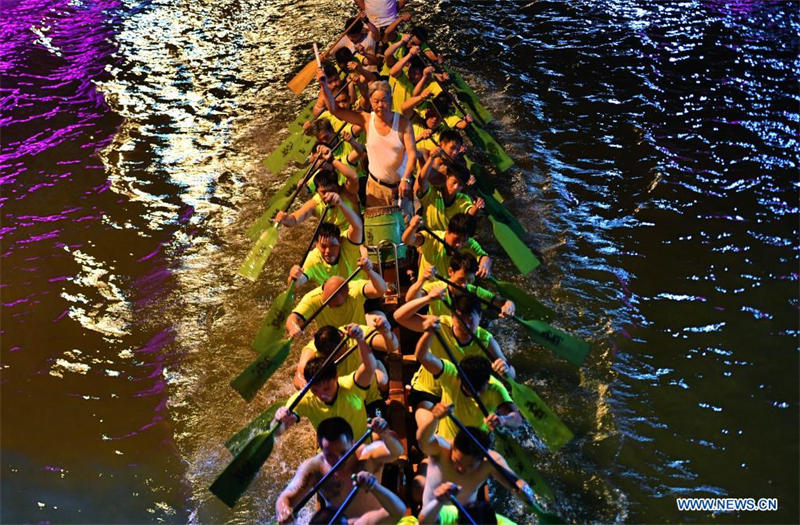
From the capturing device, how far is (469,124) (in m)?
6.91

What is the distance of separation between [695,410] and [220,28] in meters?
12.0

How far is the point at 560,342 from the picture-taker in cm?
445

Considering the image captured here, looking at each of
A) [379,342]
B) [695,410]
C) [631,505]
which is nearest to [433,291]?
[379,342]

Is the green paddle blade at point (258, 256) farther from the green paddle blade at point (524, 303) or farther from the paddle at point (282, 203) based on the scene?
the green paddle blade at point (524, 303)

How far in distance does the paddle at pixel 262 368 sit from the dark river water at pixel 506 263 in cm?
81

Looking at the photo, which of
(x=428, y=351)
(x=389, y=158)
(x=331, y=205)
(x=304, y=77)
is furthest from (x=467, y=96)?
(x=428, y=351)

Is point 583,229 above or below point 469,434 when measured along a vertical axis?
below

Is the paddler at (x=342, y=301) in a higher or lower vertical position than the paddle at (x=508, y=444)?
higher

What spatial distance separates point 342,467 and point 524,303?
1980 mm

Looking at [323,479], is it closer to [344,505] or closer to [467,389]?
[344,505]

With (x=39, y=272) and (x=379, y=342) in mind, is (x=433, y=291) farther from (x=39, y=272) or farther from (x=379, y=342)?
(x=39, y=272)

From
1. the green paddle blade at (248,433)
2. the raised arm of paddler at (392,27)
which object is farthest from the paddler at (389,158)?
the raised arm of paddler at (392,27)

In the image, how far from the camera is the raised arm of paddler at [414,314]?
14.6 ft

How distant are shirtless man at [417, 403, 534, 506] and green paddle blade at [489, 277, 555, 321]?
4.73 ft
